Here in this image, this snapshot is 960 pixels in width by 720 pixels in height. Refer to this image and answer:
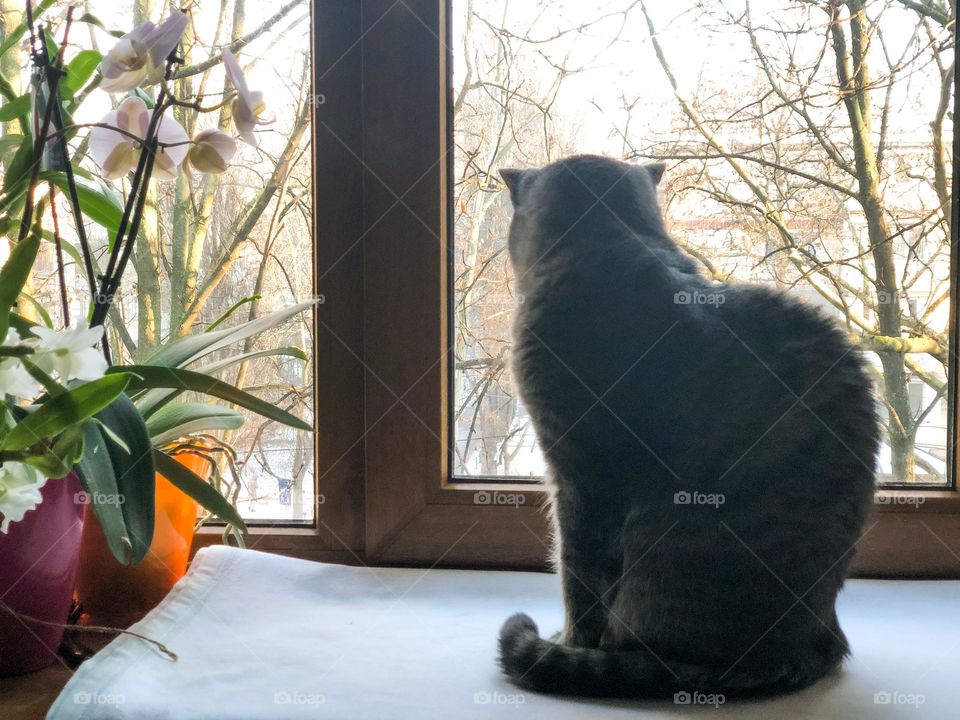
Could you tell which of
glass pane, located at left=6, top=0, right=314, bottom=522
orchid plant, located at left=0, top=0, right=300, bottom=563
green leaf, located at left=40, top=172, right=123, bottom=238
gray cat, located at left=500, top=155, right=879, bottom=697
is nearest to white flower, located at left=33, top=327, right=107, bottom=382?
orchid plant, located at left=0, top=0, right=300, bottom=563

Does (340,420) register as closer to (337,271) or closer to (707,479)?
(337,271)

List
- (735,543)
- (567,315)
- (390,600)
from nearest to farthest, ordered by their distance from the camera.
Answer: (735,543), (567,315), (390,600)

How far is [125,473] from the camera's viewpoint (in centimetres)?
86

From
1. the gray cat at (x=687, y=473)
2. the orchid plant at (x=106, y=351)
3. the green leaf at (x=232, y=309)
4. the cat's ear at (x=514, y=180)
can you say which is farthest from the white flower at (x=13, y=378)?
the cat's ear at (x=514, y=180)

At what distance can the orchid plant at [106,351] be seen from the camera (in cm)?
74

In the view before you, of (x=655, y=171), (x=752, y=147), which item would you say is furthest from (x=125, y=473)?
(x=752, y=147)

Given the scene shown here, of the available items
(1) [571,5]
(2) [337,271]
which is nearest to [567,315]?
(2) [337,271]

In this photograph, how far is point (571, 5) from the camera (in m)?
1.26

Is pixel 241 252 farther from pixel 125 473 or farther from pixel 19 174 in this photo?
pixel 125 473

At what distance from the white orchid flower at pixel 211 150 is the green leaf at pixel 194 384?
9.2 inches

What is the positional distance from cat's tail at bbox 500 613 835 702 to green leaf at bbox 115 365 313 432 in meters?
0.36

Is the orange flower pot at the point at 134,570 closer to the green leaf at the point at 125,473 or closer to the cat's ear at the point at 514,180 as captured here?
the green leaf at the point at 125,473

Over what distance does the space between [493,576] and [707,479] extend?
1.45 ft

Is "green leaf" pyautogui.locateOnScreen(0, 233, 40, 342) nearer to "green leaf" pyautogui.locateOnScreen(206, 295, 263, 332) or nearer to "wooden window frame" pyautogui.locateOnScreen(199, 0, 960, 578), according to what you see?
"green leaf" pyautogui.locateOnScreen(206, 295, 263, 332)
